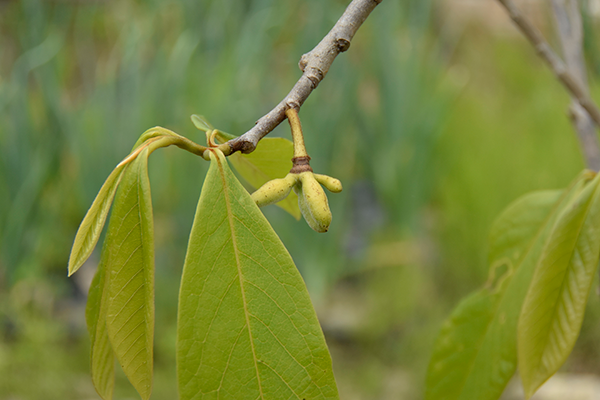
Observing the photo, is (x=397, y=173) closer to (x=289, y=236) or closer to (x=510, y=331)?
(x=289, y=236)

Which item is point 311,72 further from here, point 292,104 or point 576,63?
point 576,63

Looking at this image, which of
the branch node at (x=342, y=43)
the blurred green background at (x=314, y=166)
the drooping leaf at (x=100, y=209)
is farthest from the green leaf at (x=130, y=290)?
the blurred green background at (x=314, y=166)

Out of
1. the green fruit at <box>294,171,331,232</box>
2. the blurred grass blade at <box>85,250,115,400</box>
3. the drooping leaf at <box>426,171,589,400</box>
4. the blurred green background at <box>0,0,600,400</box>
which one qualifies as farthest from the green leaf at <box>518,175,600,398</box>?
the blurred green background at <box>0,0,600,400</box>

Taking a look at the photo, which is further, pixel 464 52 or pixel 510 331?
pixel 464 52

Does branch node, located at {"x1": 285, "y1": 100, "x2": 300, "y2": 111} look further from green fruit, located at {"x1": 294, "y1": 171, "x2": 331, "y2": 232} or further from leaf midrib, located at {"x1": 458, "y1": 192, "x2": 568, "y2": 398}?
leaf midrib, located at {"x1": 458, "y1": 192, "x2": 568, "y2": 398}

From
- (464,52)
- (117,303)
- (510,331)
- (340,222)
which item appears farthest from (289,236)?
(464,52)

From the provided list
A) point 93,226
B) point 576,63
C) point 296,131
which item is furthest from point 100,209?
point 576,63
